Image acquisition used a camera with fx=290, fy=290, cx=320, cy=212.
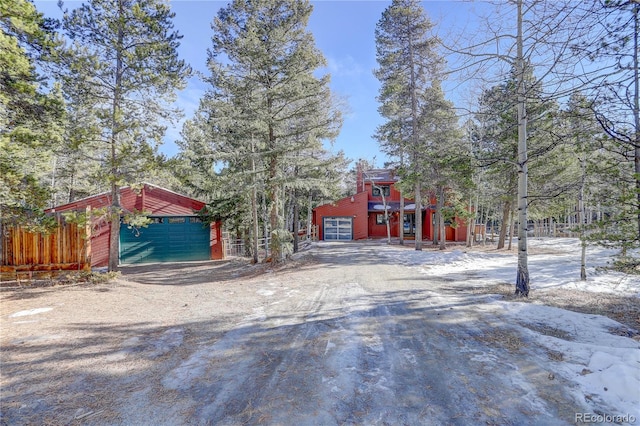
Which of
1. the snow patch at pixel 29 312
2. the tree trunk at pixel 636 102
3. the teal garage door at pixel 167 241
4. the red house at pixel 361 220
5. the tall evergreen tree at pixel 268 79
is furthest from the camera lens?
the red house at pixel 361 220

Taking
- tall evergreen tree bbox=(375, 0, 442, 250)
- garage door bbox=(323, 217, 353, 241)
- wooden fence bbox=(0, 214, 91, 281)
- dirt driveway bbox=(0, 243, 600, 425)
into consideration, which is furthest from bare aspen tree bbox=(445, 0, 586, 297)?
garage door bbox=(323, 217, 353, 241)

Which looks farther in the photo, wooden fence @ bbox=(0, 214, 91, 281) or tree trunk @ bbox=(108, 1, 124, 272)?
wooden fence @ bbox=(0, 214, 91, 281)

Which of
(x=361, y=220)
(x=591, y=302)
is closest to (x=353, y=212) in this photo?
(x=361, y=220)

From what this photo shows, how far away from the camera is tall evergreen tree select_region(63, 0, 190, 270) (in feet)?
27.6

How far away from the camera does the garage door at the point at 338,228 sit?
24484 millimetres

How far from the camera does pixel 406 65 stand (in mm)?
14789

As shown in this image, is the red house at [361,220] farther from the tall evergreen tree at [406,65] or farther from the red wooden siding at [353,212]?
the tall evergreen tree at [406,65]

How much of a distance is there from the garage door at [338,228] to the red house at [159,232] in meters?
9.60

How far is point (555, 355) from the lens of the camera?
11.1 feet

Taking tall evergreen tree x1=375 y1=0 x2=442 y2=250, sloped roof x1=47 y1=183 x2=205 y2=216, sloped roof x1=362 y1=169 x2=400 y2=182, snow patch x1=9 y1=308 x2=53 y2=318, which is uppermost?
tall evergreen tree x1=375 y1=0 x2=442 y2=250

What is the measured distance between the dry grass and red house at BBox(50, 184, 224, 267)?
49.3 feet

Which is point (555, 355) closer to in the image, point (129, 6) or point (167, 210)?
point (129, 6)

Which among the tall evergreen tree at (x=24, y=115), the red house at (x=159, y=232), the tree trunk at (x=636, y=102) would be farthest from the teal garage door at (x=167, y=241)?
the tree trunk at (x=636, y=102)

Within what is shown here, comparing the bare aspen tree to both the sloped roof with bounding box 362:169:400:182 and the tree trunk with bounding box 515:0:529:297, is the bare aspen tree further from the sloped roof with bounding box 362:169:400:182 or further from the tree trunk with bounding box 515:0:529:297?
the sloped roof with bounding box 362:169:400:182
